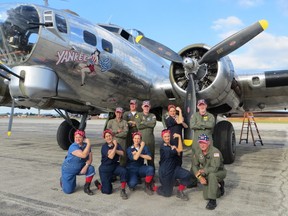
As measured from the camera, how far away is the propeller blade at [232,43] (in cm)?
661

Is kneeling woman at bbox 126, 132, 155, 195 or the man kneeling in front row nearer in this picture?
the man kneeling in front row

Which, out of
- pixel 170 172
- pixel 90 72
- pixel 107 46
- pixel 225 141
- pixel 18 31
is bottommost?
pixel 170 172

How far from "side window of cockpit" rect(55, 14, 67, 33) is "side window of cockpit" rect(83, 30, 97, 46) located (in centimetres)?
52

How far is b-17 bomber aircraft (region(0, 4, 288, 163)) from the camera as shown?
5.64 meters

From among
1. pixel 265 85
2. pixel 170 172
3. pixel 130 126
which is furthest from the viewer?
pixel 265 85

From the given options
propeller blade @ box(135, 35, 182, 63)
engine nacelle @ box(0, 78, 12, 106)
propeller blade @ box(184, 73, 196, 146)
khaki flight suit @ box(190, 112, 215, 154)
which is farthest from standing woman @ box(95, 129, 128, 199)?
engine nacelle @ box(0, 78, 12, 106)

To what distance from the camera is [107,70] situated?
688 centimetres

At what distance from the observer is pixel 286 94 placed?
8055mm

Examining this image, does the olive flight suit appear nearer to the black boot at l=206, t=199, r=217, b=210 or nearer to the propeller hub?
the black boot at l=206, t=199, r=217, b=210

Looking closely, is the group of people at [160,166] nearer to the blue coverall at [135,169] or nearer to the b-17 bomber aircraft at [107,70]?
the blue coverall at [135,169]

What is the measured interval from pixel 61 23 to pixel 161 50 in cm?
250

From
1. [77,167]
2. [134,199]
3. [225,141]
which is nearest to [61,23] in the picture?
[77,167]

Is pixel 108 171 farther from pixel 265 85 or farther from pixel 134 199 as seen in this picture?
pixel 265 85

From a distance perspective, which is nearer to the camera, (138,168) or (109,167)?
(109,167)
